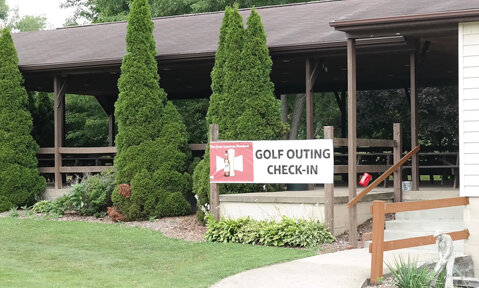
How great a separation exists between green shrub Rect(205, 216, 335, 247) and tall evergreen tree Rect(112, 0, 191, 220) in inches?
104

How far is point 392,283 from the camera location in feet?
26.6

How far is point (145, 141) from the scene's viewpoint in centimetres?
1454

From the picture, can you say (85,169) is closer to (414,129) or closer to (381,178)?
(414,129)

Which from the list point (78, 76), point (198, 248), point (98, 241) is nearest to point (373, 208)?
point (198, 248)

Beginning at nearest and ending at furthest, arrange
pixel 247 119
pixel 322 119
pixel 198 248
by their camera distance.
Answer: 1. pixel 198 248
2. pixel 247 119
3. pixel 322 119

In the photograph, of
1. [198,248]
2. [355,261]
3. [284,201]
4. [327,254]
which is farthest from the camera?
[284,201]

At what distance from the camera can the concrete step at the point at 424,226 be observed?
10.8 metres

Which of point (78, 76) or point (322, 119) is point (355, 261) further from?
point (322, 119)

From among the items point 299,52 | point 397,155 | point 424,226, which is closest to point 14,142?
point 299,52

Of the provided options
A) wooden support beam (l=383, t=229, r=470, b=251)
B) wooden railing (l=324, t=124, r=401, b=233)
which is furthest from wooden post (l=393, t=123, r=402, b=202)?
wooden support beam (l=383, t=229, r=470, b=251)

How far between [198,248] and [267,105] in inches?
144

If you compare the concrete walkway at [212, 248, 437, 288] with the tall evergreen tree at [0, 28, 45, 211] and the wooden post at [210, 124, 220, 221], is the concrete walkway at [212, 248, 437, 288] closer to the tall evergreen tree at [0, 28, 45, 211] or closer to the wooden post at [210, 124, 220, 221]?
the wooden post at [210, 124, 220, 221]

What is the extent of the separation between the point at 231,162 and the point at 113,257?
9.21 ft

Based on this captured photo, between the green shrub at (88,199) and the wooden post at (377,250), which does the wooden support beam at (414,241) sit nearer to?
the wooden post at (377,250)
